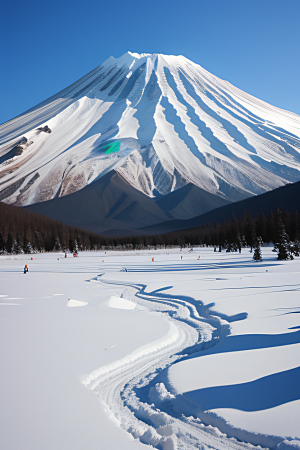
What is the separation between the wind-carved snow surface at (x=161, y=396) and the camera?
4574 mm

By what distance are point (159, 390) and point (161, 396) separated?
217 mm

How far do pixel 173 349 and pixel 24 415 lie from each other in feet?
15.0

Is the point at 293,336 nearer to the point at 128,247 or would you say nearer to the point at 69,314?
the point at 69,314

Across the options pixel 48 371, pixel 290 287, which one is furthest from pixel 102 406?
pixel 290 287

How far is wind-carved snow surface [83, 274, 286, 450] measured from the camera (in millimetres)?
4574

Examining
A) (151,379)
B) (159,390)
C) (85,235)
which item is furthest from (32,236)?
(159,390)

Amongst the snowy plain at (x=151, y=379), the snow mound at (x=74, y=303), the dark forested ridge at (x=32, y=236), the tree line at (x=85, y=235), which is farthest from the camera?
the dark forested ridge at (x=32, y=236)

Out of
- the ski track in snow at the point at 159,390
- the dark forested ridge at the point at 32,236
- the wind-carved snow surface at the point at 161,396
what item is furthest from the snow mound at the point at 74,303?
the dark forested ridge at the point at 32,236

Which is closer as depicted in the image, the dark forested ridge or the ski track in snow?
the ski track in snow

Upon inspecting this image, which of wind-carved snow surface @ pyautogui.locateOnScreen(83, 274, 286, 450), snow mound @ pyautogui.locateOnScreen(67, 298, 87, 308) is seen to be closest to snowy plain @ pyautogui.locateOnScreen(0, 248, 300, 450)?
wind-carved snow surface @ pyautogui.locateOnScreen(83, 274, 286, 450)

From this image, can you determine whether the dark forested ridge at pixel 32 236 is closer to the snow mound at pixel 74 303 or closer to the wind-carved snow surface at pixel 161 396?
the snow mound at pixel 74 303

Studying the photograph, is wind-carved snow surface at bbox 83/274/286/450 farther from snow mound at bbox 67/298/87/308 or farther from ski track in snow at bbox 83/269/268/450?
snow mound at bbox 67/298/87/308

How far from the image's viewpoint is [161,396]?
5.91m

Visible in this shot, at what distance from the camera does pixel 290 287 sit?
16.7 meters
